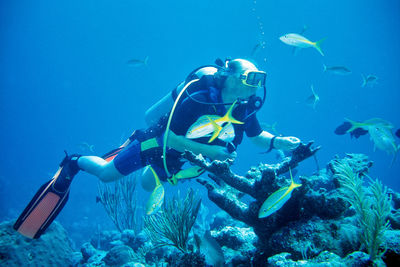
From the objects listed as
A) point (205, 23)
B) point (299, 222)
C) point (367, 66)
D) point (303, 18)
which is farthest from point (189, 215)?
point (367, 66)

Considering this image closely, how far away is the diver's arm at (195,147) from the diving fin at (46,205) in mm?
2978

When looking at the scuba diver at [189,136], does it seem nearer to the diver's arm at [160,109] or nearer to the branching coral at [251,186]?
the diver's arm at [160,109]

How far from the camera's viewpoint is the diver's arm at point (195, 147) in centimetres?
300

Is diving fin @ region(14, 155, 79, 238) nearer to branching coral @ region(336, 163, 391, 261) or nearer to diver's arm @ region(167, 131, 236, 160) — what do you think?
diver's arm @ region(167, 131, 236, 160)

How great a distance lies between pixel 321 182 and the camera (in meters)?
4.47

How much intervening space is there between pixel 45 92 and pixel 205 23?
90.1 meters

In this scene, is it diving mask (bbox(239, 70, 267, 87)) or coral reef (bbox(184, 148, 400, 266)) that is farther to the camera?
diving mask (bbox(239, 70, 267, 87))

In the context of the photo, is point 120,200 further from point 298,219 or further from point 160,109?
point 298,219

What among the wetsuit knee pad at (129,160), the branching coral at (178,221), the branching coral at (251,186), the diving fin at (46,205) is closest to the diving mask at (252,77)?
the branching coral at (251,186)

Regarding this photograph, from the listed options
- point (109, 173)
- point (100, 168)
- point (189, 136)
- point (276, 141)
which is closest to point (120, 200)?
point (100, 168)

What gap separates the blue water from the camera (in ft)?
175

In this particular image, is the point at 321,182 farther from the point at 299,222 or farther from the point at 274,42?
the point at 274,42

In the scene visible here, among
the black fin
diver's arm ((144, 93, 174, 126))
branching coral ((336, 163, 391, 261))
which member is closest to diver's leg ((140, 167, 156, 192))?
diver's arm ((144, 93, 174, 126))

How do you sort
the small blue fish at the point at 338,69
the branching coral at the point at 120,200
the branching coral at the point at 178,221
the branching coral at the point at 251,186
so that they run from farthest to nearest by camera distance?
the small blue fish at the point at 338,69, the branching coral at the point at 120,200, the branching coral at the point at 178,221, the branching coral at the point at 251,186
